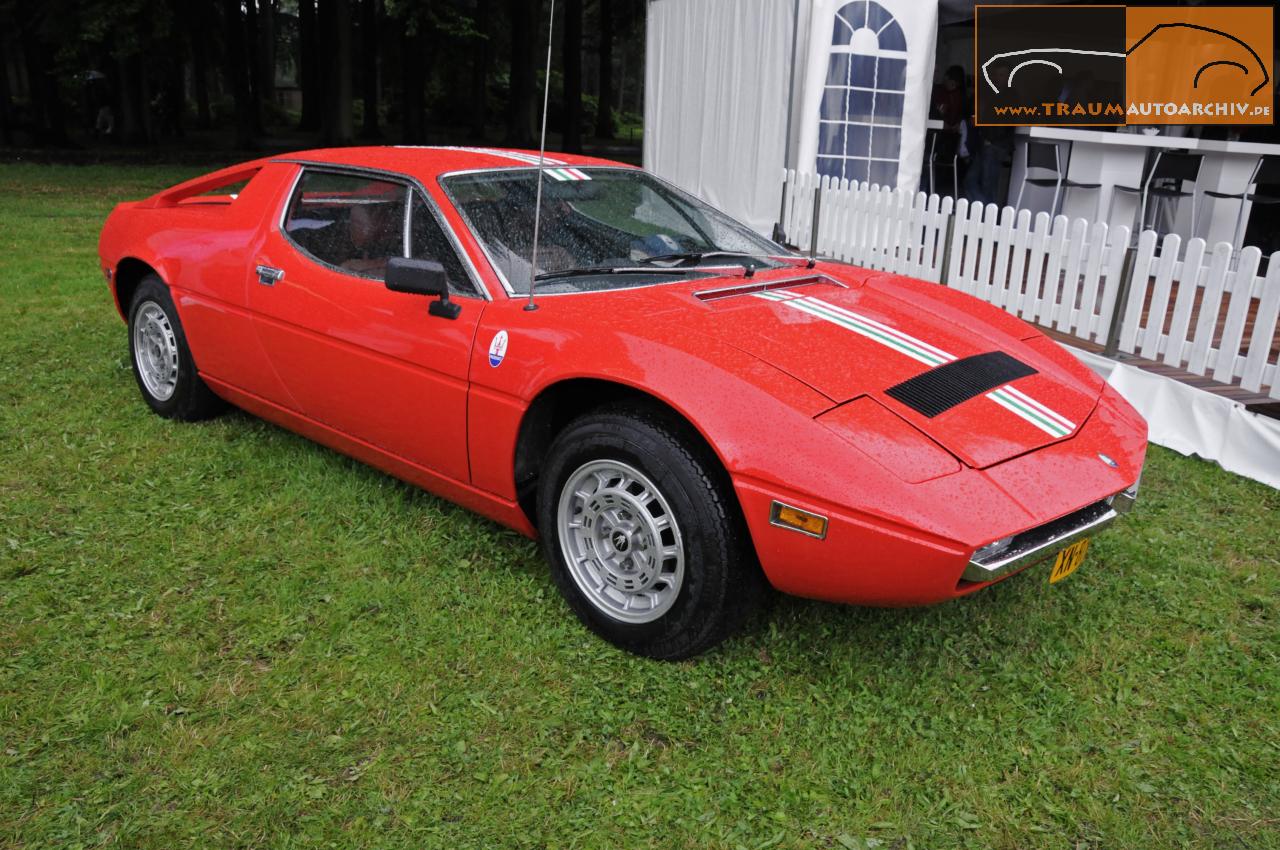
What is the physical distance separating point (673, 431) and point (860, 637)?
0.96 m

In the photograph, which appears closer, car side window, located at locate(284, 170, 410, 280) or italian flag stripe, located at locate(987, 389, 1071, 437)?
italian flag stripe, located at locate(987, 389, 1071, 437)

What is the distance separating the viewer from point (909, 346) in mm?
3039

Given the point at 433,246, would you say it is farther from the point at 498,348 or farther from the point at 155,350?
the point at 155,350

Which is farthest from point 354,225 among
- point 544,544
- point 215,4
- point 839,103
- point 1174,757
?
point 215,4

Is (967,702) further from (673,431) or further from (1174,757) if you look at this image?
(673,431)

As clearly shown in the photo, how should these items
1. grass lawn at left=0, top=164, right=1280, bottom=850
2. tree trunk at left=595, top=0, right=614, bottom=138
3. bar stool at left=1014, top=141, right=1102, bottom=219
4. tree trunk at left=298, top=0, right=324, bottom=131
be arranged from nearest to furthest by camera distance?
grass lawn at left=0, top=164, right=1280, bottom=850 → bar stool at left=1014, top=141, right=1102, bottom=219 → tree trunk at left=298, top=0, right=324, bottom=131 → tree trunk at left=595, top=0, right=614, bottom=138

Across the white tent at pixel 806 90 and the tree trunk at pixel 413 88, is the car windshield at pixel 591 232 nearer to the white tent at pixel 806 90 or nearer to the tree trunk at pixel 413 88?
the white tent at pixel 806 90

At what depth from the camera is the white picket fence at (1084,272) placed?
487 centimetres

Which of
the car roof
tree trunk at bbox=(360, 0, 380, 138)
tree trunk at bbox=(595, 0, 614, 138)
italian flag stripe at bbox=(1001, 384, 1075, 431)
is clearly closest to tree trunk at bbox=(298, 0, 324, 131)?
tree trunk at bbox=(360, 0, 380, 138)

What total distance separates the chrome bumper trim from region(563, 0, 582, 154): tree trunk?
20.4 meters

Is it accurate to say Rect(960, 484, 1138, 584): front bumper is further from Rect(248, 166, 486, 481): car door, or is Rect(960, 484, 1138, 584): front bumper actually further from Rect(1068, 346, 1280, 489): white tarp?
Rect(1068, 346, 1280, 489): white tarp

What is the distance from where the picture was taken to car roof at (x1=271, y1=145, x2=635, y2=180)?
3.61 metres

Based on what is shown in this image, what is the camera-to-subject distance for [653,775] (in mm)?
2492

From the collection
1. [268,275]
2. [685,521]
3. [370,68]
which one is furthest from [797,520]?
[370,68]
